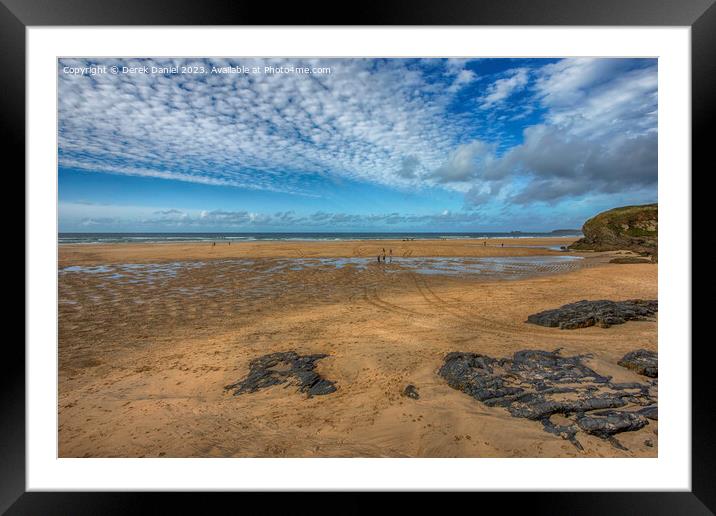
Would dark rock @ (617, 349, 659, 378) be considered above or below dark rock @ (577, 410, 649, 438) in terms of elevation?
above

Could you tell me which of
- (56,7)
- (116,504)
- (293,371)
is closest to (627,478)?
(293,371)

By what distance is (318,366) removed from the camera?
13.8ft

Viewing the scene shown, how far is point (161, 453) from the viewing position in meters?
2.67

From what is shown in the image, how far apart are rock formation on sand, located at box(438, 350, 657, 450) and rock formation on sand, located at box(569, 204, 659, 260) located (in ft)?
75.4

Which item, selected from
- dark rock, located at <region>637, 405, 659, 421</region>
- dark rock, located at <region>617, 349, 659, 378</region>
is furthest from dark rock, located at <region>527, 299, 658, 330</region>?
dark rock, located at <region>637, 405, 659, 421</region>

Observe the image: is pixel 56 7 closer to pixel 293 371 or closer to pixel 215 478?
pixel 215 478

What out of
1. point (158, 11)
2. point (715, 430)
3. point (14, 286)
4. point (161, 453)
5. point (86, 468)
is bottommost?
point (161, 453)

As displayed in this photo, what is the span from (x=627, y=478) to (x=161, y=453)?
4.19 m

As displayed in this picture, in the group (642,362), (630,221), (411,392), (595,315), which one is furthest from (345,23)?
(630,221)

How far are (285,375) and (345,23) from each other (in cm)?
414

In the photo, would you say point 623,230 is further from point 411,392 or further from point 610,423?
point 411,392

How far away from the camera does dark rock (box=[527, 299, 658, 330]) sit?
5.39 m

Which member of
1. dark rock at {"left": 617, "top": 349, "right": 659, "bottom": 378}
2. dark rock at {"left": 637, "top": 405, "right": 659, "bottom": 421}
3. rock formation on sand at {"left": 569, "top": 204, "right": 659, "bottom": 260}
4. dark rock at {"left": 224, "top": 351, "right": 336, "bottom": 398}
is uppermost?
rock formation on sand at {"left": 569, "top": 204, "right": 659, "bottom": 260}

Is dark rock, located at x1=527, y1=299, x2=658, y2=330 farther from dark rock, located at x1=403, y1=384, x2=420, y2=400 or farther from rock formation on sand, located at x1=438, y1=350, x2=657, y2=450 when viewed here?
dark rock, located at x1=403, y1=384, x2=420, y2=400
